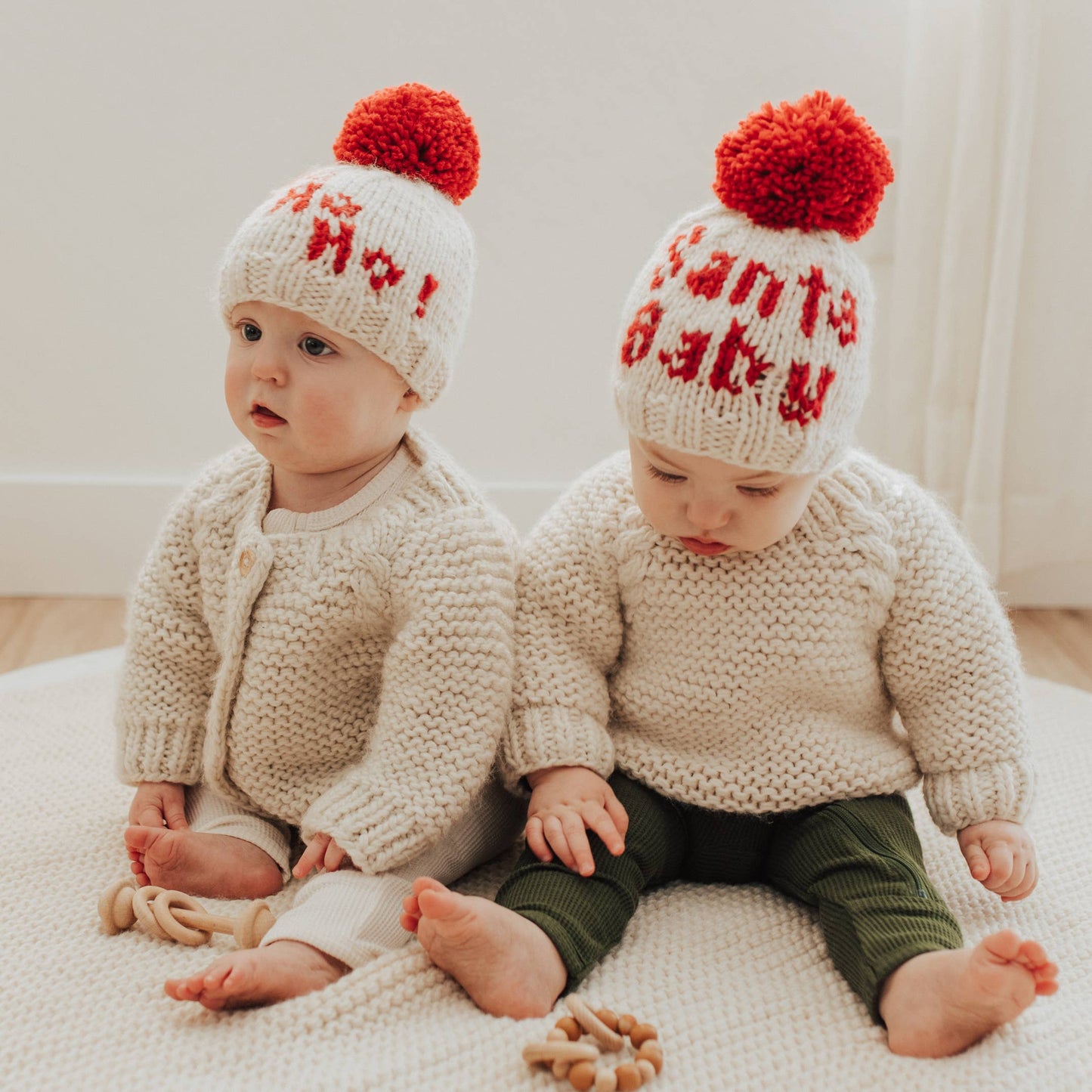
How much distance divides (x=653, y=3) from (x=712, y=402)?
109 centimetres

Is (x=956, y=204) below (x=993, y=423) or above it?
above

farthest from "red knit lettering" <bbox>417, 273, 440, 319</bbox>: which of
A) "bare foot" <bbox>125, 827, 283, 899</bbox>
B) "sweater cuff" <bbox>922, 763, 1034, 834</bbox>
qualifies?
"sweater cuff" <bbox>922, 763, 1034, 834</bbox>

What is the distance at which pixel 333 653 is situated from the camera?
0.98 metres

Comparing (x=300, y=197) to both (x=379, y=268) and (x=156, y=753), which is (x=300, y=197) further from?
(x=156, y=753)

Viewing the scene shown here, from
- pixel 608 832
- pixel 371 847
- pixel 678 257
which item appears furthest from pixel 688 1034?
pixel 678 257

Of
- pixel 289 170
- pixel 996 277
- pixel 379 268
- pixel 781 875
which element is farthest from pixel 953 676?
pixel 289 170

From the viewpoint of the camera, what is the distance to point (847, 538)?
0.95 meters

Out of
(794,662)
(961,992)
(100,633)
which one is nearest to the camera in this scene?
(961,992)

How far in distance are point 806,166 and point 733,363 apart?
0.49 feet

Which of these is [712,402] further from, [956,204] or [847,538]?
[956,204]

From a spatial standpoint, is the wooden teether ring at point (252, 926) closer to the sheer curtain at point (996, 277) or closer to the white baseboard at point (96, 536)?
the white baseboard at point (96, 536)

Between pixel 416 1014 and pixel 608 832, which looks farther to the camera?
pixel 608 832

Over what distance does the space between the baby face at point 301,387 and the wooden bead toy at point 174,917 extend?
1.13 ft

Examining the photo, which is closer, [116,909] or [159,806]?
[116,909]
